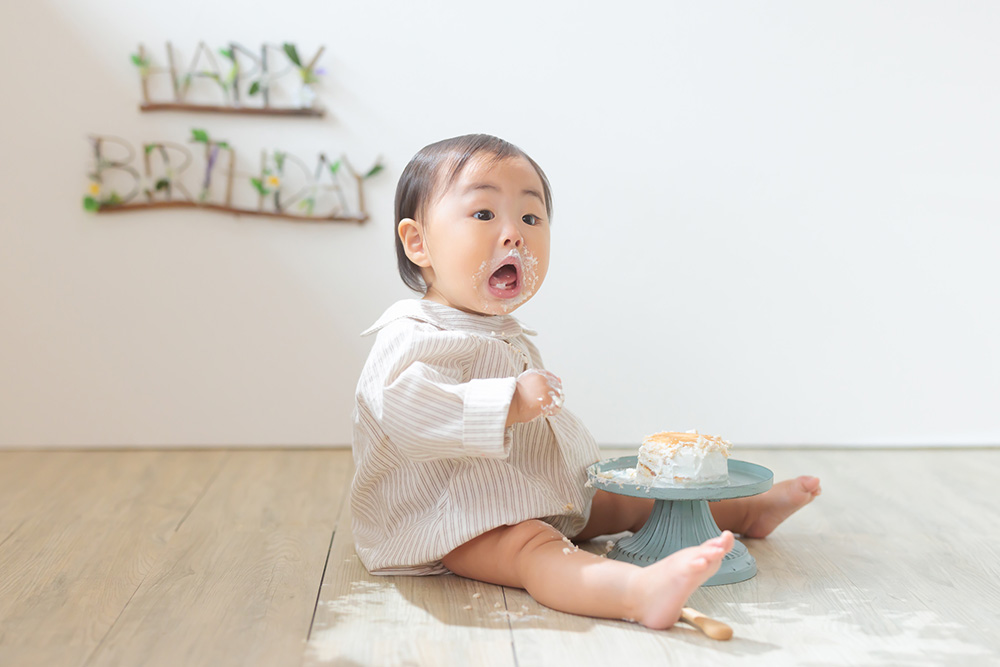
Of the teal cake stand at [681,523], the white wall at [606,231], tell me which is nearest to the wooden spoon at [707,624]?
the teal cake stand at [681,523]

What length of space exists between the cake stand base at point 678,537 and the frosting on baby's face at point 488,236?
0.33 m

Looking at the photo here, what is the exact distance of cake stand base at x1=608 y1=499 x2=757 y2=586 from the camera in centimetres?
115

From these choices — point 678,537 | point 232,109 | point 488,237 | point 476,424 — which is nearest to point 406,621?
point 476,424

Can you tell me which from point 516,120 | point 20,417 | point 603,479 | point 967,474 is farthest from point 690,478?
point 20,417

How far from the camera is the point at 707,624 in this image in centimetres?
96

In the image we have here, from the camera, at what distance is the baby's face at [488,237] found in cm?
116

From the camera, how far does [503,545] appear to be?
1.10 m

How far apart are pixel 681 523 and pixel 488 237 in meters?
0.43

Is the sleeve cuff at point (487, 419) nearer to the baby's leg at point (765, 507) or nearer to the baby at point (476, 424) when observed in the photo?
the baby at point (476, 424)

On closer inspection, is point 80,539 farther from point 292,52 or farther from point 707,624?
point 292,52

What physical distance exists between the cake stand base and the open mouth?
33cm

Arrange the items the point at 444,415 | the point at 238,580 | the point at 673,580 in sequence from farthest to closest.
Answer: the point at 238,580 < the point at 444,415 < the point at 673,580

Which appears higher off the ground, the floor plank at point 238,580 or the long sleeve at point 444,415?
the long sleeve at point 444,415

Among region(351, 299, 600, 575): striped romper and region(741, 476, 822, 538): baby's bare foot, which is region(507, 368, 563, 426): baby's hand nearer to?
region(351, 299, 600, 575): striped romper
